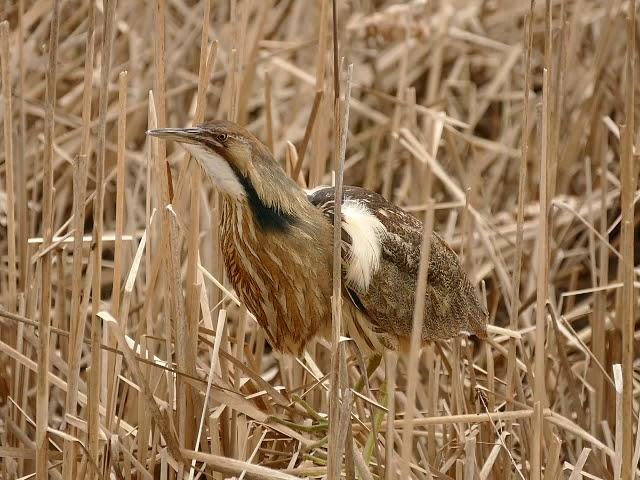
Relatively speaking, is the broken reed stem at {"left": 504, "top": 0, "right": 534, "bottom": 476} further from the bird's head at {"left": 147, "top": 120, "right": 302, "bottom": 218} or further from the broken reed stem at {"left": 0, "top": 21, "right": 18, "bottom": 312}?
the broken reed stem at {"left": 0, "top": 21, "right": 18, "bottom": 312}

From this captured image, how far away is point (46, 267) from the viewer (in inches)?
79.1

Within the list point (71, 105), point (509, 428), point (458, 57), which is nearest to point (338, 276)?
point (509, 428)

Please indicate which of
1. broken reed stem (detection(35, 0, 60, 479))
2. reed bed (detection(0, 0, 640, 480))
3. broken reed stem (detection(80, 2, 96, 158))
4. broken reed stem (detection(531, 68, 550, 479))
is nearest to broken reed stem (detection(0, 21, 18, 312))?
reed bed (detection(0, 0, 640, 480))

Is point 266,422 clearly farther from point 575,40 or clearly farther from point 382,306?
point 575,40

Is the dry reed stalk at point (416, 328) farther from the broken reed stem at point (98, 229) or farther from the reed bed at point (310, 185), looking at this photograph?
the broken reed stem at point (98, 229)

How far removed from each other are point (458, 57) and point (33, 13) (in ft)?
5.28

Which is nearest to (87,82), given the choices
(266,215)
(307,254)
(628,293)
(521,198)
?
(266,215)

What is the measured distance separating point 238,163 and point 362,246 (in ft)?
1.15

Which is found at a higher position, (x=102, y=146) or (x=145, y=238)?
(x=102, y=146)

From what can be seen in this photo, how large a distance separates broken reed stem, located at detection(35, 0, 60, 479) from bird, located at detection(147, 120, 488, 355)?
12.4 inches

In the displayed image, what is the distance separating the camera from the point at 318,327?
2.35m

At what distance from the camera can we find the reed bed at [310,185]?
1905mm

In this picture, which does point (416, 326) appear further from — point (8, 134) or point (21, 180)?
point (21, 180)

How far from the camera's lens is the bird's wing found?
2.34 meters
